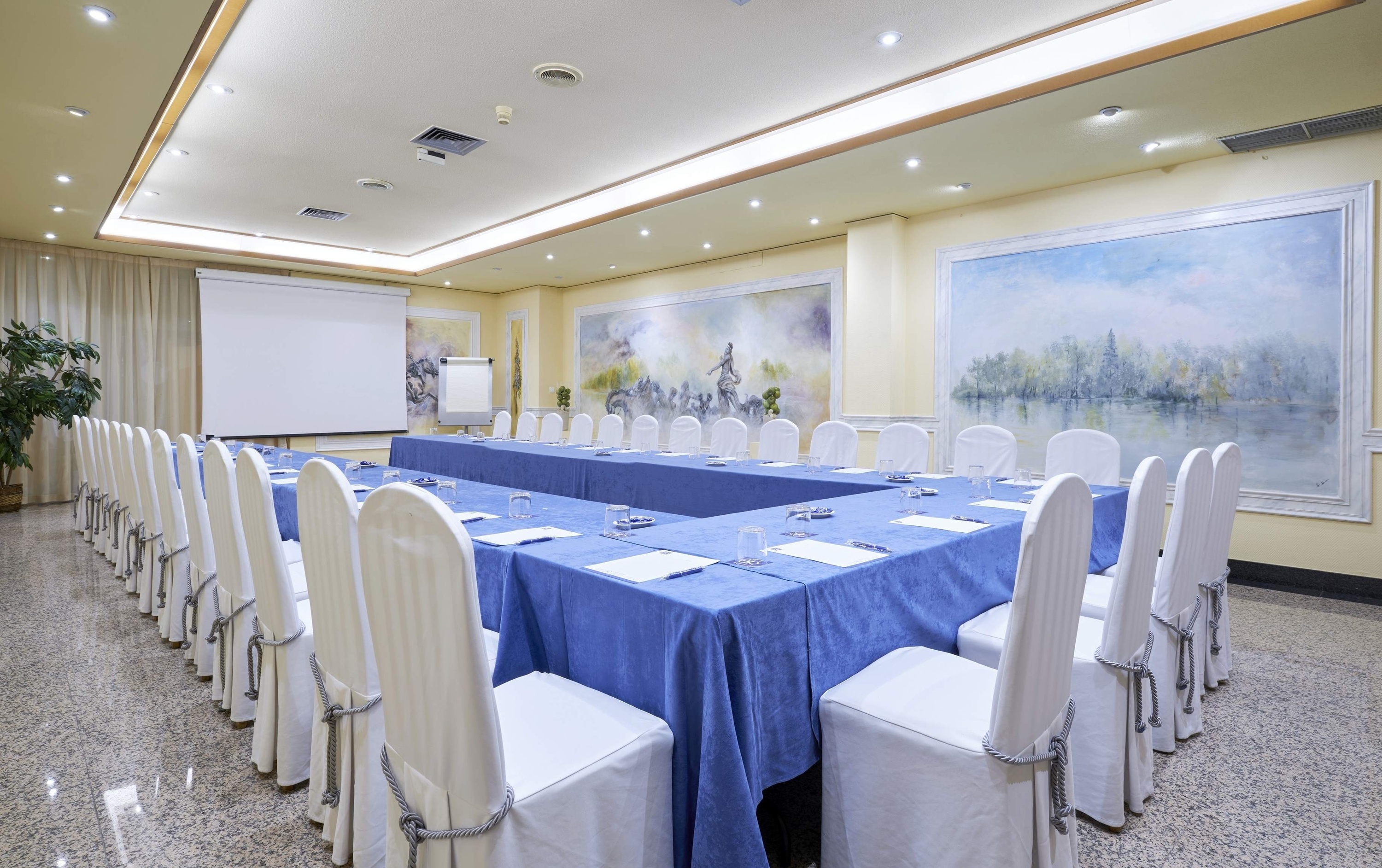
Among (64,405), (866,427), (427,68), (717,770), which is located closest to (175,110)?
(427,68)

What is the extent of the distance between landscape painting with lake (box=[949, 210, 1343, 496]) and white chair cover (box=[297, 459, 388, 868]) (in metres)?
5.39

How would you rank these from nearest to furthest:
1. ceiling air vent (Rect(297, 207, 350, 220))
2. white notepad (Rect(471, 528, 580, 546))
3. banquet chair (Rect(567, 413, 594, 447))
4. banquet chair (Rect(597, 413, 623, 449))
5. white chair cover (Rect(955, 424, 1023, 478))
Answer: white notepad (Rect(471, 528, 580, 546)) < white chair cover (Rect(955, 424, 1023, 478)) < banquet chair (Rect(597, 413, 623, 449)) < banquet chair (Rect(567, 413, 594, 447)) < ceiling air vent (Rect(297, 207, 350, 220))

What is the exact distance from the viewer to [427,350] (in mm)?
10516

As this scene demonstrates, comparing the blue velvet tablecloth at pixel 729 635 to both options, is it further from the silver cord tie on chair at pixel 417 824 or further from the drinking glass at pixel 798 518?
the silver cord tie on chair at pixel 417 824

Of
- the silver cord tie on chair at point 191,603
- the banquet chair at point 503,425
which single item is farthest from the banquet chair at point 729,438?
the silver cord tie on chair at point 191,603

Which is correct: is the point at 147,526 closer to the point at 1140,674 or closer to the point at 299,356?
the point at 1140,674

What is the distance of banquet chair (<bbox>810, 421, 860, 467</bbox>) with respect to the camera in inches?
199

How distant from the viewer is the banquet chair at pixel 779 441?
540cm

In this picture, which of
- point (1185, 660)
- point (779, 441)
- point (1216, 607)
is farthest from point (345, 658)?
point (779, 441)

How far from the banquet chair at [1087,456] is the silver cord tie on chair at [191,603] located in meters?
3.95

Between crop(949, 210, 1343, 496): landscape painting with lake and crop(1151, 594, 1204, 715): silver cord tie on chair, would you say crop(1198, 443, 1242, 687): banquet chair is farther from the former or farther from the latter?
crop(949, 210, 1343, 496): landscape painting with lake

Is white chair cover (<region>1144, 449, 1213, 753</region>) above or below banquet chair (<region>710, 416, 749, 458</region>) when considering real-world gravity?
below

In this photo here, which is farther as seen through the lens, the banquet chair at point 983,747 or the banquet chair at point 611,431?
the banquet chair at point 611,431

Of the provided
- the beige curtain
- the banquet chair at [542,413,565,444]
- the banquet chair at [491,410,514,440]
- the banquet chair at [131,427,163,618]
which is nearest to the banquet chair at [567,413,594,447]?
the banquet chair at [542,413,565,444]
